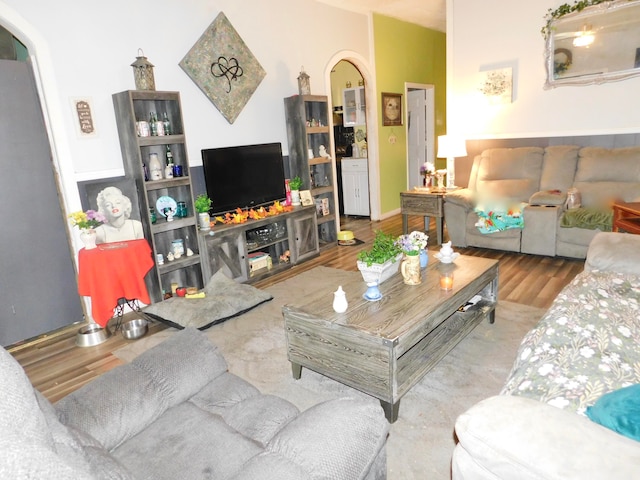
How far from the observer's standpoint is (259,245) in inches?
170

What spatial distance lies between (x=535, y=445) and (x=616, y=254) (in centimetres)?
189

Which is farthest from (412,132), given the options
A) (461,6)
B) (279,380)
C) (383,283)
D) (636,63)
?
(279,380)

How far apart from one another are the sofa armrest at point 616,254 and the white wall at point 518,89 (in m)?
2.51

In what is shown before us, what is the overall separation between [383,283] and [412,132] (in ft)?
18.1

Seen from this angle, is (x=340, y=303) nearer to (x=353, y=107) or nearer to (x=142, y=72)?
(x=142, y=72)

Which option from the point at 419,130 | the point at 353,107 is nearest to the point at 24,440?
the point at 353,107

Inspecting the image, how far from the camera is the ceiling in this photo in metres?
5.41

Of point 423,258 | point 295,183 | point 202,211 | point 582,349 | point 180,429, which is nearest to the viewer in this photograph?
point 180,429

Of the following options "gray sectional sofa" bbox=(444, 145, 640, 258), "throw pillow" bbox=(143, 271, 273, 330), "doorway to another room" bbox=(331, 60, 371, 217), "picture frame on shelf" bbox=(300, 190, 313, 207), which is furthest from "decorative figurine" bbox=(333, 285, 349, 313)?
"doorway to another room" bbox=(331, 60, 371, 217)

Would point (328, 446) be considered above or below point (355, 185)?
below

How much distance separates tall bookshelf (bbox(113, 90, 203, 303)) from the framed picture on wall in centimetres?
354

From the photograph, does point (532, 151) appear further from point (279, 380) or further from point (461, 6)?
point (279, 380)

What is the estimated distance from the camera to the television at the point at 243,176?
4.05m

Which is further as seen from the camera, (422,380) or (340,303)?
(422,380)
